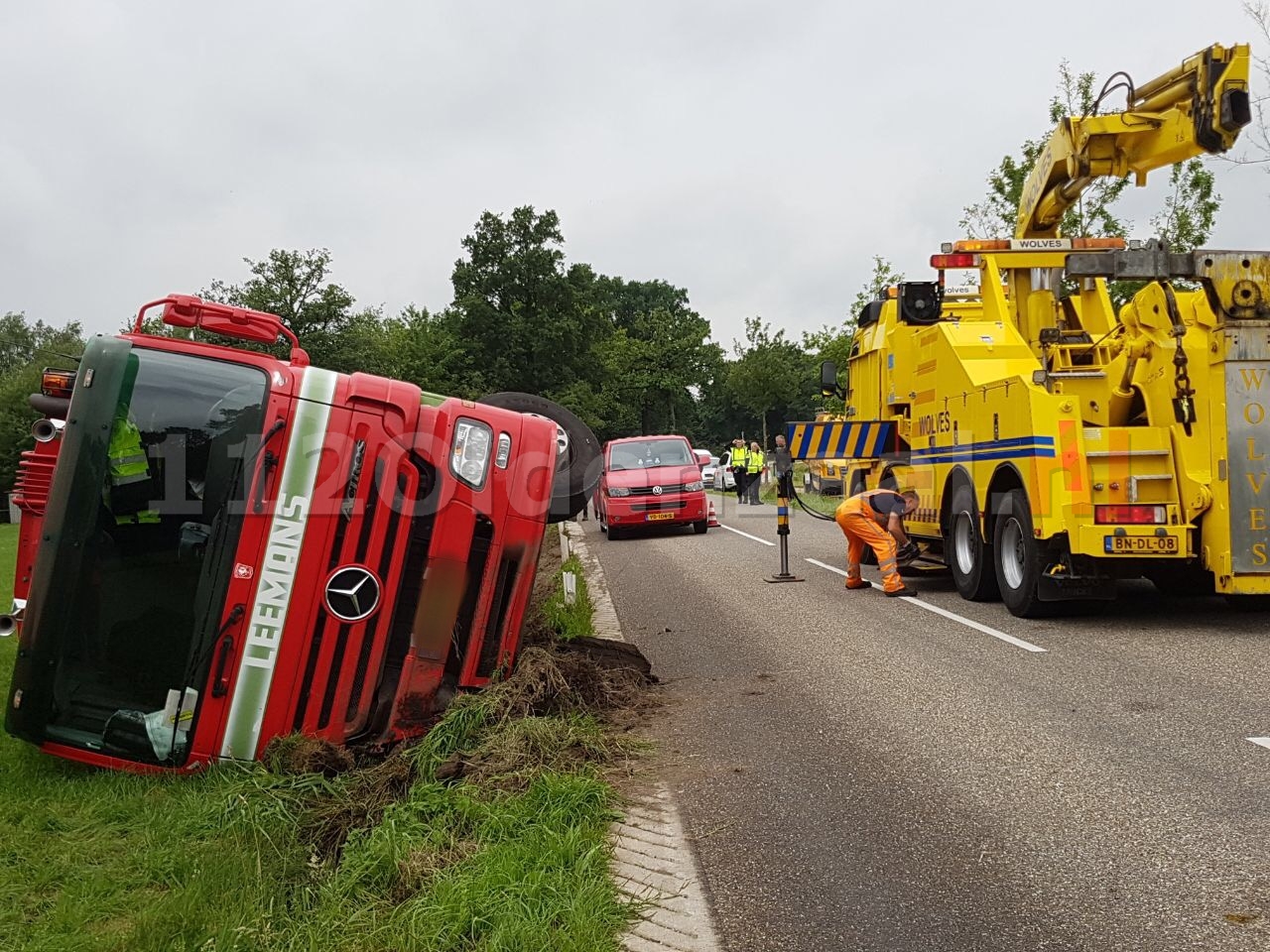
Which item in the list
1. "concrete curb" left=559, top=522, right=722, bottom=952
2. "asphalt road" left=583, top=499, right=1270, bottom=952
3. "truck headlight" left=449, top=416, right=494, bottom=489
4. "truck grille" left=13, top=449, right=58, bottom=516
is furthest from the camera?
"truck grille" left=13, top=449, right=58, bottom=516

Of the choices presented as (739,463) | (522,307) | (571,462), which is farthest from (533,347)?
(571,462)

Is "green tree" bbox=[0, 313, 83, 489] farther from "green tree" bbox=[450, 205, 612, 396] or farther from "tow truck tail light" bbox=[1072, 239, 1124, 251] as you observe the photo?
"tow truck tail light" bbox=[1072, 239, 1124, 251]

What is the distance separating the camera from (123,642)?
457cm

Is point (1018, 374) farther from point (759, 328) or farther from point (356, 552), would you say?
point (759, 328)

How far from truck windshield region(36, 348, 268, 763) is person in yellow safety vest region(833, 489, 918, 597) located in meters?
7.40

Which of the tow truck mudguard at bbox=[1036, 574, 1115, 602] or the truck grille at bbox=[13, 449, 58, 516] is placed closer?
the truck grille at bbox=[13, 449, 58, 516]

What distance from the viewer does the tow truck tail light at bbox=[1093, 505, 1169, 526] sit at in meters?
8.18

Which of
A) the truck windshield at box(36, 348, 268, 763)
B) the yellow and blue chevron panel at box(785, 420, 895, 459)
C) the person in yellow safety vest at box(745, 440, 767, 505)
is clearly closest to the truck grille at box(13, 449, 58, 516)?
the truck windshield at box(36, 348, 268, 763)

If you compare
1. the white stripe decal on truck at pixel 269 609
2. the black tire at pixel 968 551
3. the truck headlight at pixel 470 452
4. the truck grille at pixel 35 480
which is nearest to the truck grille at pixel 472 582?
the truck headlight at pixel 470 452

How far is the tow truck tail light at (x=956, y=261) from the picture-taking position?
10680 millimetres

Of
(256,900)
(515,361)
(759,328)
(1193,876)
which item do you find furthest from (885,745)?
(515,361)

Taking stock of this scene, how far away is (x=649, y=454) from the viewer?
19.8 m

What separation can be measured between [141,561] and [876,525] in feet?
25.8

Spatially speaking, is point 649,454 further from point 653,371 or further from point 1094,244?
point 653,371
